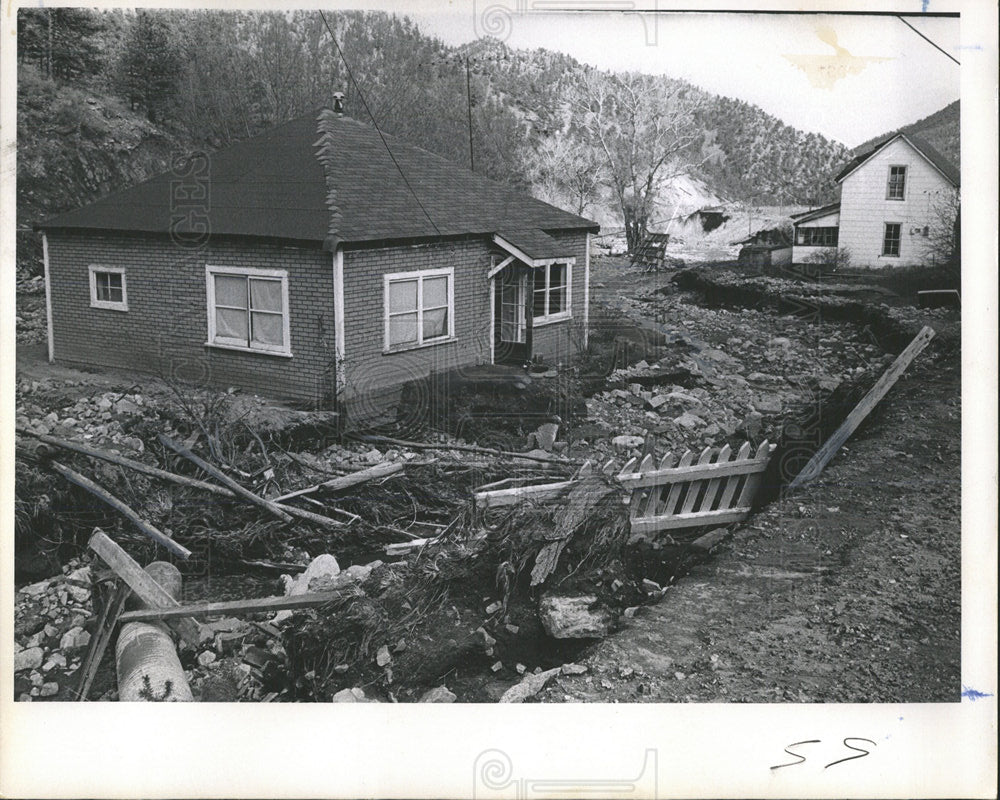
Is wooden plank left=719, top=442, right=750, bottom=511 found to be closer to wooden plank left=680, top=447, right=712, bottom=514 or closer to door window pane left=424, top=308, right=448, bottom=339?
wooden plank left=680, top=447, right=712, bottom=514

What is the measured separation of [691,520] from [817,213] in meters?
2.02

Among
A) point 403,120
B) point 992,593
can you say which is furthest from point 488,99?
point 992,593

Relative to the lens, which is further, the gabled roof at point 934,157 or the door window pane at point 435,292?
the door window pane at point 435,292

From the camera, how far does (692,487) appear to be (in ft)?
15.9

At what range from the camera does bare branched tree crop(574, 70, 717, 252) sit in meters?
4.70

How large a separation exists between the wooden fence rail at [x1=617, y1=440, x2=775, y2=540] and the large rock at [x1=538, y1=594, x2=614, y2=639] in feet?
1.67

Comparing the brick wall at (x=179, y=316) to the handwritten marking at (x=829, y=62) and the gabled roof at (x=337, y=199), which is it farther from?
the handwritten marking at (x=829, y=62)

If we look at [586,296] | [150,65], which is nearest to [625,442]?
[586,296]

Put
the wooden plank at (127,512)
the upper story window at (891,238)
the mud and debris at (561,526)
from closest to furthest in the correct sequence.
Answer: the mud and debris at (561,526) → the wooden plank at (127,512) → the upper story window at (891,238)

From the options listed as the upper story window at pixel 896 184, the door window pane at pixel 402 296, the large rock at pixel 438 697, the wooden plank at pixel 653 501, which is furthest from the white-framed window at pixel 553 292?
the large rock at pixel 438 697

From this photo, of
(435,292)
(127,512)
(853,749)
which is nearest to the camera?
(853,749)

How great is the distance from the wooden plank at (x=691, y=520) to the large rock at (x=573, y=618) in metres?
0.55

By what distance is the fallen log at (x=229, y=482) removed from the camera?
4.50 metres

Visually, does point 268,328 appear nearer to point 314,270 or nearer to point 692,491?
point 314,270
